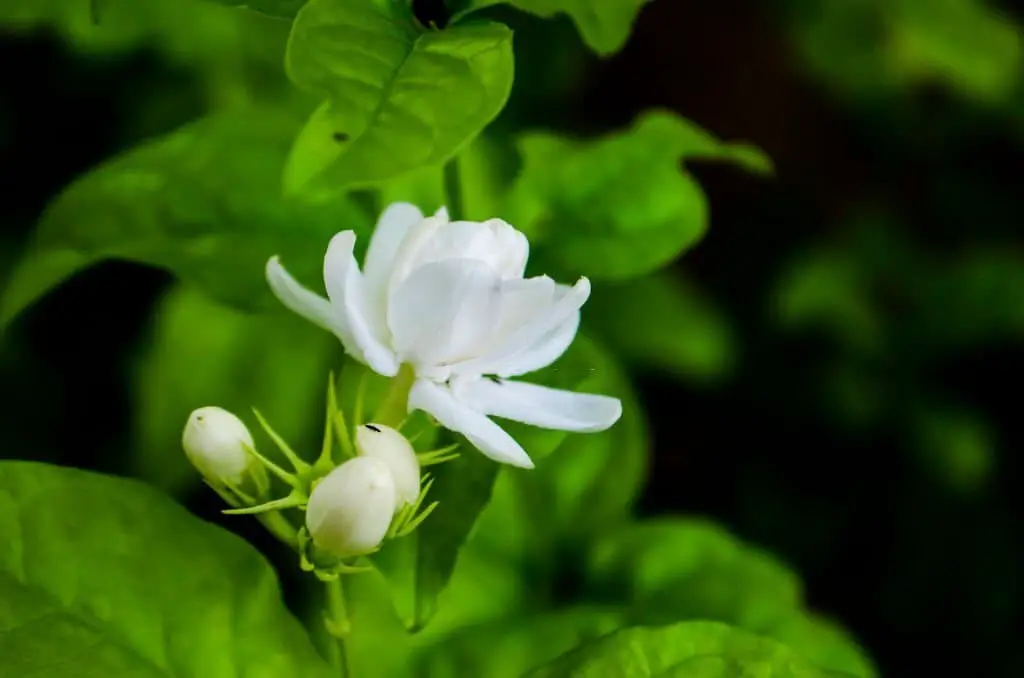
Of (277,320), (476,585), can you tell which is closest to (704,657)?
(476,585)

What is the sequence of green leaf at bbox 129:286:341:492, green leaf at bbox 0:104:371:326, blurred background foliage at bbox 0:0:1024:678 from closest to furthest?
1. green leaf at bbox 0:104:371:326
2. green leaf at bbox 129:286:341:492
3. blurred background foliage at bbox 0:0:1024:678

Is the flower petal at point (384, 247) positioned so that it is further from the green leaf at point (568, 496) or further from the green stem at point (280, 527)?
the green leaf at point (568, 496)

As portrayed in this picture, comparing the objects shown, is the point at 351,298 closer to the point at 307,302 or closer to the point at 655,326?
the point at 307,302

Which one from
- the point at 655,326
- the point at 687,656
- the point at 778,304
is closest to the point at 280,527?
the point at 687,656

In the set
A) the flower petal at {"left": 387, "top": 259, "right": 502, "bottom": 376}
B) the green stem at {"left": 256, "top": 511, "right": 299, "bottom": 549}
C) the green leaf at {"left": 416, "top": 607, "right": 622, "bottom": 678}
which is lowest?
the green leaf at {"left": 416, "top": 607, "right": 622, "bottom": 678}

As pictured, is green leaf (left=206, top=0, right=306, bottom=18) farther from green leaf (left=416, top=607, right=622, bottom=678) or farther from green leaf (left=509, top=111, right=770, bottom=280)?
green leaf (left=416, top=607, right=622, bottom=678)

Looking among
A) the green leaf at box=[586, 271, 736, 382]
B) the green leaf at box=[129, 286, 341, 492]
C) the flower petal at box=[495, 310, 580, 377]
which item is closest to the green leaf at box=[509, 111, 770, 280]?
the flower petal at box=[495, 310, 580, 377]

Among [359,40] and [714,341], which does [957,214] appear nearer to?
Result: [714,341]
